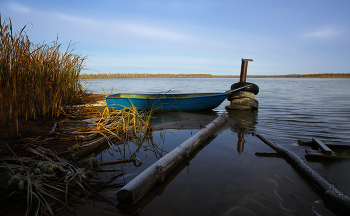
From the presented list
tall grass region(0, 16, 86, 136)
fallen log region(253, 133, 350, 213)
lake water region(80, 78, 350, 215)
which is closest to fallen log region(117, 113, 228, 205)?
lake water region(80, 78, 350, 215)

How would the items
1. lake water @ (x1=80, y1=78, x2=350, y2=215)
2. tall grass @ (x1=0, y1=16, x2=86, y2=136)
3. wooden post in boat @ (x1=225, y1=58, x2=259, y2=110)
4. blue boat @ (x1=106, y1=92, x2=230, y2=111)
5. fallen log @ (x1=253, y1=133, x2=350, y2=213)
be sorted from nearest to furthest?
fallen log @ (x1=253, y1=133, x2=350, y2=213) < lake water @ (x1=80, y1=78, x2=350, y2=215) < tall grass @ (x1=0, y1=16, x2=86, y2=136) < blue boat @ (x1=106, y1=92, x2=230, y2=111) < wooden post in boat @ (x1=225, y1=58, x2=259, y2=110)

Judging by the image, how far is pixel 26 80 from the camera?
485 centimetres

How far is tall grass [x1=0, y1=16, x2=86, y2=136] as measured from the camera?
12.0 feet

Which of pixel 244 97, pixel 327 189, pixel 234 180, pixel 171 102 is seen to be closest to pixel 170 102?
pixel 171 102

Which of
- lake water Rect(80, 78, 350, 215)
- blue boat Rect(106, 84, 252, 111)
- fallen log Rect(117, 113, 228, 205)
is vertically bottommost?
lake water Rect(80, 78, 350, 215)

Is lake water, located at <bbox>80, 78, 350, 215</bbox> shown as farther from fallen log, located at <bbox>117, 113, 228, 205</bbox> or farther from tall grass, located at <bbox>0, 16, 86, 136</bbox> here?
tall grass, located at <bbox>0, 16, 86, 136</bbox>

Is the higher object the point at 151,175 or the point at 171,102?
the point at 171,102

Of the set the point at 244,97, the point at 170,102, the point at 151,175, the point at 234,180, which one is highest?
the point at 244,97

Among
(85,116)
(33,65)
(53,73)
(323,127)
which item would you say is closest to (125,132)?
(85,116)

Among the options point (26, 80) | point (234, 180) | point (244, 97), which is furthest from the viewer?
point (244, 97)

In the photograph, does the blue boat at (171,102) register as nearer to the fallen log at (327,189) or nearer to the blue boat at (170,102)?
the blue boat at (170,102)

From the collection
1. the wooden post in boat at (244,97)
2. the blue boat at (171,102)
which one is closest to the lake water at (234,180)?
the blue boat at (171,102)

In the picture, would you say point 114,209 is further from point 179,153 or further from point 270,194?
point 270,194

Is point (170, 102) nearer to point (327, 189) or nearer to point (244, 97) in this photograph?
point (244, 97)
